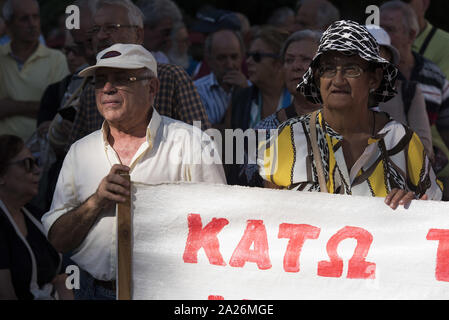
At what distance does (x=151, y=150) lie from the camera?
422 centimetres

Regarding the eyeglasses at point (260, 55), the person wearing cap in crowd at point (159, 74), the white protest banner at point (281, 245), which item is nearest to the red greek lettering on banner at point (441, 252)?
the white protest banner at point (281, 245)

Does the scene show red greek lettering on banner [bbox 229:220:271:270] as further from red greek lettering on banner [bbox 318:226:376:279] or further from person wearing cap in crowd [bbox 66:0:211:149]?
person wearing cap in crowd [bbox 66:0:211:149]

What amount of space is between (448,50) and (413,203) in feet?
10.8

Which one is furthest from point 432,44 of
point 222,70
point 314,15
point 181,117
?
point 181,117

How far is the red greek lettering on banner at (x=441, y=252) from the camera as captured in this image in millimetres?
4039

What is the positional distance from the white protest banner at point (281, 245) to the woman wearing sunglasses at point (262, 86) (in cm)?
207

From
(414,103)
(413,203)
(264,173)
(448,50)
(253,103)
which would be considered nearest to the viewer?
(413,203)

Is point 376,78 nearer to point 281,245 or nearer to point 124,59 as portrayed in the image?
point 281,245

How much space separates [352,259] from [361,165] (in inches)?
16.1

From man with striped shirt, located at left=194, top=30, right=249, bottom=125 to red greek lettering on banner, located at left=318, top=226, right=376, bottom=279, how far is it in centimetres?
298

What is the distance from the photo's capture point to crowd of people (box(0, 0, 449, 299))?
13.7 feet

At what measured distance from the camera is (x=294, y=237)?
415cm

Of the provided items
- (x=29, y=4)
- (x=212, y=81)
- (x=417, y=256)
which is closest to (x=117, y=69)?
(x=417, y=256)

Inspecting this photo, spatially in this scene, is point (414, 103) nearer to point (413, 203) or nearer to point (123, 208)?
point (413, 203)
